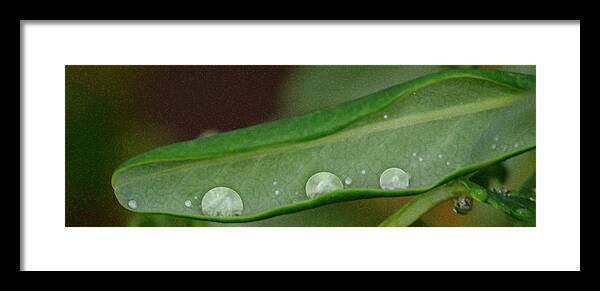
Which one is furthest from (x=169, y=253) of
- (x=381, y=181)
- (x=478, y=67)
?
(x=478, y=67)

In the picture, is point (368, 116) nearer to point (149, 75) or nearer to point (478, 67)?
point (478, 67)

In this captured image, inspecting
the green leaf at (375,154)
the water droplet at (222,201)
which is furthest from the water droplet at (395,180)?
the water droplet at (222,201)

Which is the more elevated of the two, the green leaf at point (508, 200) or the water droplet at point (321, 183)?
the water droplet at point (321, 183)

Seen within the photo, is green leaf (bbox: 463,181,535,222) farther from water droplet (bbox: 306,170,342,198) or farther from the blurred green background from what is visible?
water droplet (bbox: 306,170,342,198)

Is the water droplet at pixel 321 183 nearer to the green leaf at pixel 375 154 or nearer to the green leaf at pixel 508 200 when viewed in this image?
the green leaf at pixel 375 154

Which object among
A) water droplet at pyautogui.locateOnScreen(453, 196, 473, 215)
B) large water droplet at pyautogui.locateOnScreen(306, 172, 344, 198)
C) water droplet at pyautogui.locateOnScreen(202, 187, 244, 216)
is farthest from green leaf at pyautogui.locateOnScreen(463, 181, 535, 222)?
water droplet at pyautogui.locateOnScreen(202, 187, 244, 216)

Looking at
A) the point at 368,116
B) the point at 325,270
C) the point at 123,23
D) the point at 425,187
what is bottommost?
the point at 325,270

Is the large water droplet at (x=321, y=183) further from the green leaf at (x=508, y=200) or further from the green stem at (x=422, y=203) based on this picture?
the green leaf at (x=508, y=200)

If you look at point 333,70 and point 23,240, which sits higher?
point 333,70
